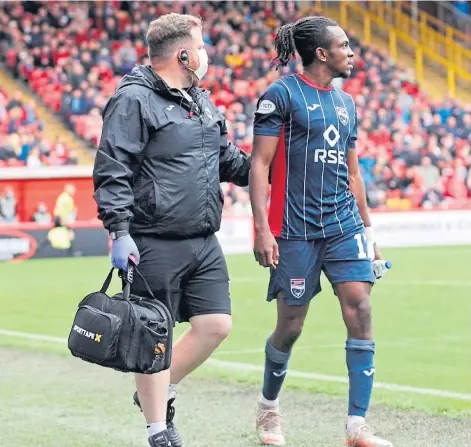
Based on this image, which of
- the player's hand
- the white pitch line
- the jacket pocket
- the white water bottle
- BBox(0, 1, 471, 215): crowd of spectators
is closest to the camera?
the jacket pocket

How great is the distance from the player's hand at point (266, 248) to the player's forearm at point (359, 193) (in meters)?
0.69

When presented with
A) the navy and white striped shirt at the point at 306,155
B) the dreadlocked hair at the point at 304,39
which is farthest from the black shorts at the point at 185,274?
the dreadlocked hair at the point at 304,39

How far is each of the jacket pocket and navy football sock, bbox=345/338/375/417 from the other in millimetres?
1306

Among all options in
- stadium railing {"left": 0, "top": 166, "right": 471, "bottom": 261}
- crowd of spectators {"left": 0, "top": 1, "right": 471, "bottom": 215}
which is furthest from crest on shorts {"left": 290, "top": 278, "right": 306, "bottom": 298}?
crowd of spectators {"left": 0, "top": 1, "right": 471, "bottom": 215}

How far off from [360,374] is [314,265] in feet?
2.03

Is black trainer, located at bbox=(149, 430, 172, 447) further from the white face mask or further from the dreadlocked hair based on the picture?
the dreadlocked hair

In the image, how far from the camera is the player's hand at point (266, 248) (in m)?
6.08

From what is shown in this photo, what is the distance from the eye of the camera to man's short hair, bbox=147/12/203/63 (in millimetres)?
5695

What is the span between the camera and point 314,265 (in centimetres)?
624

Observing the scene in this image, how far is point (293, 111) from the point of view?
6168 mm

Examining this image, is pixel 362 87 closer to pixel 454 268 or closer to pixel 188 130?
pixel 454 268

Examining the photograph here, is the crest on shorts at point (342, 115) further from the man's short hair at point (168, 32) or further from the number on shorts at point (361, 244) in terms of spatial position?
the man's short hair at point (168, 32)

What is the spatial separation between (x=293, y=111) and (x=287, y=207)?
1.67 feet

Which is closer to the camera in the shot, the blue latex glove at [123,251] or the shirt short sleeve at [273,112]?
the blue latex glove at [123,251]
